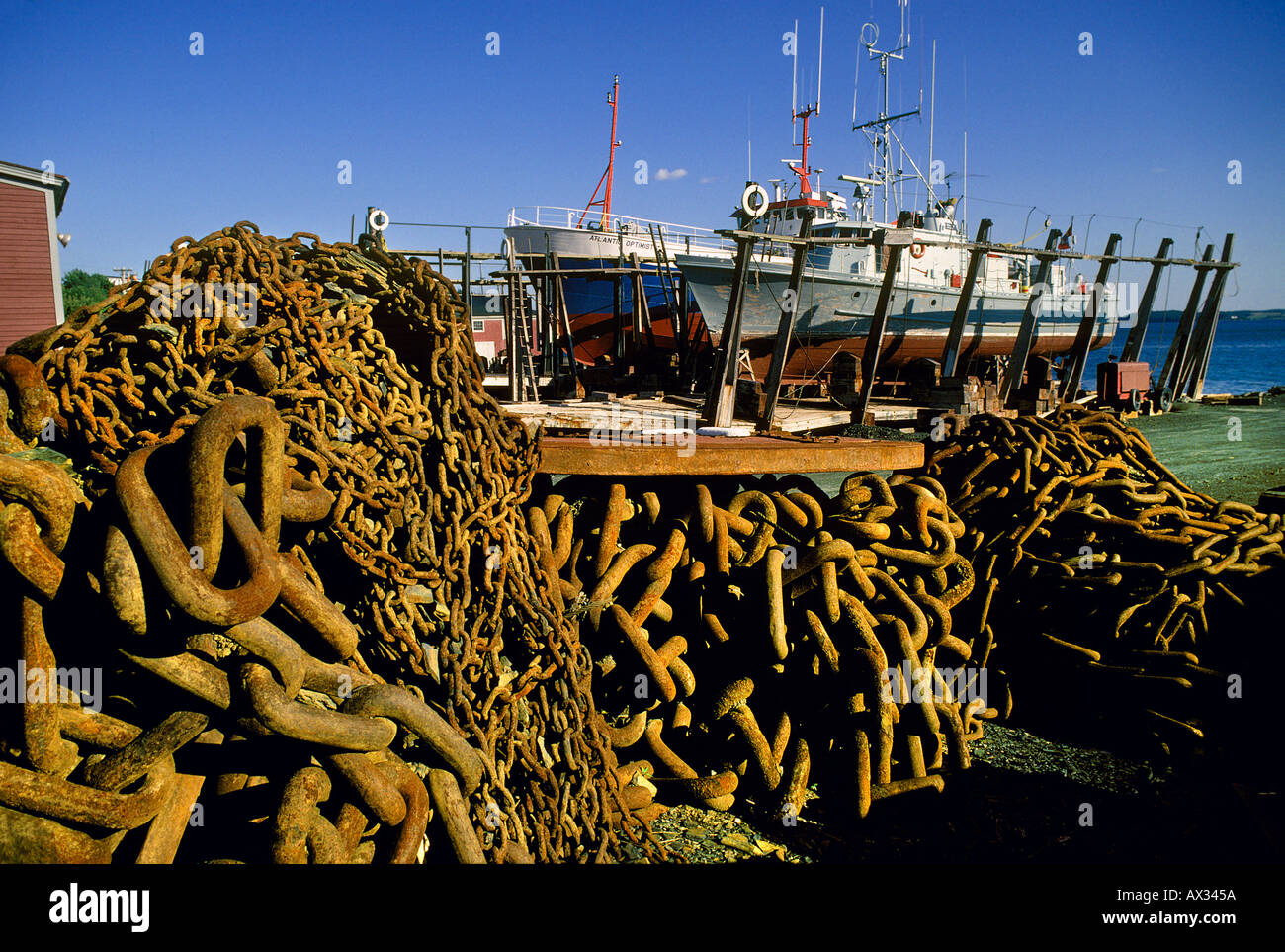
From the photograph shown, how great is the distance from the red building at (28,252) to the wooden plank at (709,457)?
19.9 m

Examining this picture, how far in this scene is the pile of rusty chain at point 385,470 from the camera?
183 cm

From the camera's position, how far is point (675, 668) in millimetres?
2486

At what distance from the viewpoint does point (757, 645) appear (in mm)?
2570

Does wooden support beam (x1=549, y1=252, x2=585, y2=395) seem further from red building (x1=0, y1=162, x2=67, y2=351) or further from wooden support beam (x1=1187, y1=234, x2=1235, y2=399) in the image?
wooden support beam (x1=1187, y1=234, x2=1235, y2=399)

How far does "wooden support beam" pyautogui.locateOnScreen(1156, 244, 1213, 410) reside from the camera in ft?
63.9

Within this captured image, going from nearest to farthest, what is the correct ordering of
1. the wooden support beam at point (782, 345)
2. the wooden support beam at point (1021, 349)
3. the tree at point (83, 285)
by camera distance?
1. the wooden support beam at point (782, 345)
2. the wooden support beam at point (1021, 349)
3. the tree at point (83, 285)

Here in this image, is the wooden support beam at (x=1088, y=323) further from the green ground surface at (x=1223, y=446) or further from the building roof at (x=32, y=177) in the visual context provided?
the building roof at (x=32, y=177)

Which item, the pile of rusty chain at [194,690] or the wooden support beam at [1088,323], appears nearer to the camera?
the pile of rusty chain at [194,690]

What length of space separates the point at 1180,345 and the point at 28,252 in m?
26.8

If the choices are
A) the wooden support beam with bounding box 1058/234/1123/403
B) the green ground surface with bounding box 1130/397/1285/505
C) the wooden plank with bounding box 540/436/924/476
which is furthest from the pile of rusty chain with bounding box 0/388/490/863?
the wooden support beam with bounding box 1058/234/1123/403

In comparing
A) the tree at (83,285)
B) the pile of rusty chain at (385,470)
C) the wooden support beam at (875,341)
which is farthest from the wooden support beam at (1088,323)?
the tree at (83,285)

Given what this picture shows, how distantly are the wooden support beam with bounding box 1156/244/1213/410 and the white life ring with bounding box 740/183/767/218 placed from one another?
1560 cm
